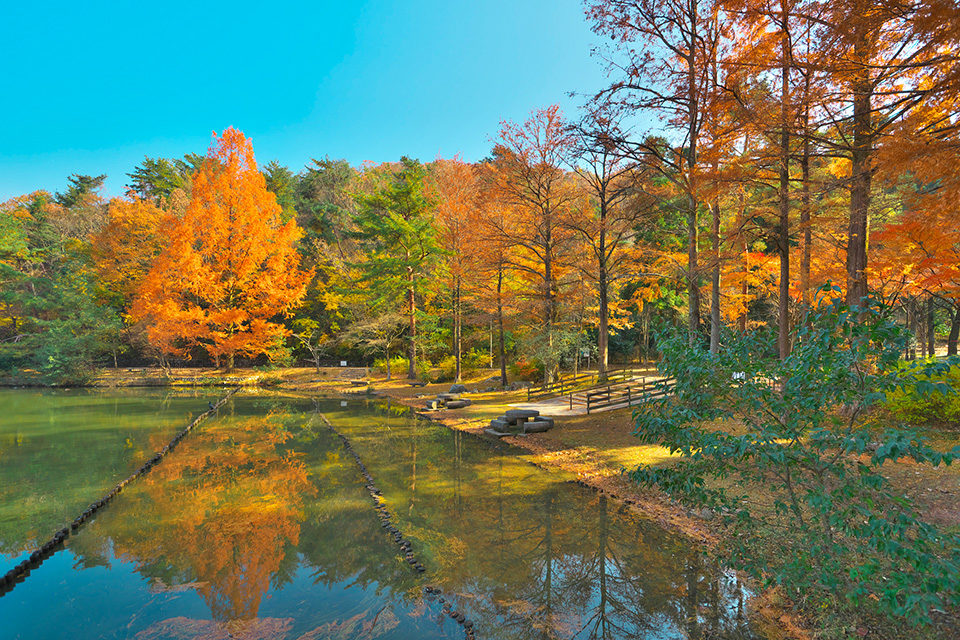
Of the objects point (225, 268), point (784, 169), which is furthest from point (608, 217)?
point (225, 268)

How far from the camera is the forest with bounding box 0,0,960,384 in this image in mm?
9148

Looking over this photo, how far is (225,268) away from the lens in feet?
87.0

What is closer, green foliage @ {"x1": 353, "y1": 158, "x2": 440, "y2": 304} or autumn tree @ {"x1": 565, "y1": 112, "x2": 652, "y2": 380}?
autumn tree @ {"x1": 565, "y1": 112, "x2": 652, "y2": 380}

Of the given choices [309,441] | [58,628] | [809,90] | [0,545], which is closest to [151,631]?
[58,628]

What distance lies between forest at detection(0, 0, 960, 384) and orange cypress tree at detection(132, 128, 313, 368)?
5.3 inches

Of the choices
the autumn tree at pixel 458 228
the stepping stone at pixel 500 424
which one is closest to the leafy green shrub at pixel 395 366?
the autumn tree at pixel 458 228

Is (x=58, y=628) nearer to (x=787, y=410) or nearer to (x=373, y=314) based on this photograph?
(x=787, y=410)

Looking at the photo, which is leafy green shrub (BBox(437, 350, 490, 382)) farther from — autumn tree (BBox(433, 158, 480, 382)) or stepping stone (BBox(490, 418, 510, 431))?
stepping stone (BBox(490, 418, 510, 431))

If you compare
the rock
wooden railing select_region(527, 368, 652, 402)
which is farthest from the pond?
wooden railing select_region(527, 368, 652, 402)

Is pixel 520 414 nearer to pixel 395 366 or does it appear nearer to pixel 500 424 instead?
pixel 500 424

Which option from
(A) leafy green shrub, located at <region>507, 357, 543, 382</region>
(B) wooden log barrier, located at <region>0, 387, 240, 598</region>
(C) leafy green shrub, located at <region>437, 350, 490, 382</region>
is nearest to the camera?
(B) wooden log barrier, located at <region>0, 387, 240, 598</region>

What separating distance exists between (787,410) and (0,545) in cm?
1149

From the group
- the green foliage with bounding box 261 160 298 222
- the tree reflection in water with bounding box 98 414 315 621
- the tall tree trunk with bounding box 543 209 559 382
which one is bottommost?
the tree reflection in water with bounding box 98 414 315 621

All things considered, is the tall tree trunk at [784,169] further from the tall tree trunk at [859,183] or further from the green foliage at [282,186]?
the green foliage at [282,186]
